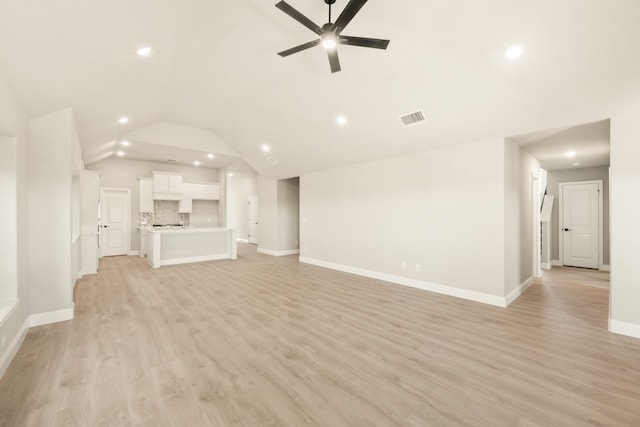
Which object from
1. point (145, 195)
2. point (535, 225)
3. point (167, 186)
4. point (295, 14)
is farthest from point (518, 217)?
point (145, 195)

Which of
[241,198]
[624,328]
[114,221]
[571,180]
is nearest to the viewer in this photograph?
[624,328]

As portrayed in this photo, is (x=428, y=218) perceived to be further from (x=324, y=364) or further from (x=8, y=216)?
(x=8, y=216)

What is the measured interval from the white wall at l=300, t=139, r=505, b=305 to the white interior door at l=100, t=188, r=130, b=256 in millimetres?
6532

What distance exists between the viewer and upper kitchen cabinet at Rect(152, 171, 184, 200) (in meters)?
8.77

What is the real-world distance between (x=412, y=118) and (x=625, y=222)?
9.13 ft

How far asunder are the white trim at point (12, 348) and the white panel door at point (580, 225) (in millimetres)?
10273

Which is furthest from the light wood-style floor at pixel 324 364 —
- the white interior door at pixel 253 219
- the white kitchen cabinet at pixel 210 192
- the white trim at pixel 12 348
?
the white interior door at pixel 253 219

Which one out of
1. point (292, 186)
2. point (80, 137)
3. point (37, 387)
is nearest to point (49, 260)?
point (37, 387)

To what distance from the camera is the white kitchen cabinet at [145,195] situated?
880 cm

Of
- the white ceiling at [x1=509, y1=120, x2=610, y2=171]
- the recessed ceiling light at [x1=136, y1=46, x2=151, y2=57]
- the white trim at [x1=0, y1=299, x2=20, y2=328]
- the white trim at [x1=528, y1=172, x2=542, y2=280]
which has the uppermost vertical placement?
the recessed ceiling light at [x1=136, y1=46, x2=151, y2=57]

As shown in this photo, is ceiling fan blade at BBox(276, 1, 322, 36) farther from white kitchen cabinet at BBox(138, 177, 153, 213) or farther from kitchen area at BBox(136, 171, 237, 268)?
white kitchen cabinet at BBox(138, 177, 153, 213)

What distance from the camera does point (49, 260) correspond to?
339cm

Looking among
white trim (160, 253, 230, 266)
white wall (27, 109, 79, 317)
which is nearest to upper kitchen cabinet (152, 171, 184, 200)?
white trim (160, 253, 230, 266)

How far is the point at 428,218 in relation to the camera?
A: 4.88m
